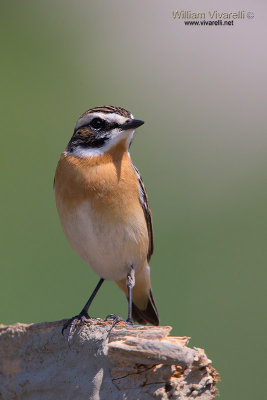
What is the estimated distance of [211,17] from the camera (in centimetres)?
722

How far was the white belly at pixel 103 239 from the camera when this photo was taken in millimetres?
4391

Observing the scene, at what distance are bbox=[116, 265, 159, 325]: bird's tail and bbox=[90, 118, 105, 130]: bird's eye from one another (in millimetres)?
1330

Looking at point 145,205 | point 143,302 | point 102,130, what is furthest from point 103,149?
point 143,302

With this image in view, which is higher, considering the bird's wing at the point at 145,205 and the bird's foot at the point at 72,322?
the bird's wing at the point at 145,205

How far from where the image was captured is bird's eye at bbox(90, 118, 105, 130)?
4500 mm

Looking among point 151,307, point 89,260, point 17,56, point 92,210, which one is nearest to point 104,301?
point 151,307

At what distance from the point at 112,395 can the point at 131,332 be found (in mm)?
358

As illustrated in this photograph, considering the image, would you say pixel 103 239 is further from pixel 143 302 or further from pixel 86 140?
pixel 143 302

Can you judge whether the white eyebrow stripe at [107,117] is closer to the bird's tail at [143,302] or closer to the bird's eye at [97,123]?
the bird's eye at [97,123]

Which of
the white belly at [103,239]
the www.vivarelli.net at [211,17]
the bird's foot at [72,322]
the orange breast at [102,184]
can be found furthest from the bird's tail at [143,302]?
the www.vivarelli.net at [211,17]

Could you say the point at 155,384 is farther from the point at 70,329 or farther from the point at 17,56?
the point at 17,56

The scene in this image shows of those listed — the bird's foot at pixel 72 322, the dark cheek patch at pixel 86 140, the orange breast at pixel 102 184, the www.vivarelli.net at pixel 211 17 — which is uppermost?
the www.vivarelli.net at pixel 211 17

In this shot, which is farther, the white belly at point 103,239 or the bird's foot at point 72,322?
the white belly at point 103,239

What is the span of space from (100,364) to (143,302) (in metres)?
1.75
